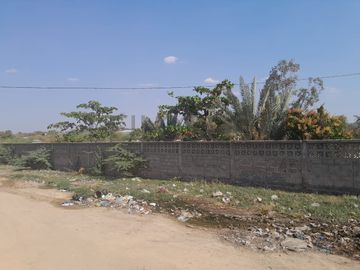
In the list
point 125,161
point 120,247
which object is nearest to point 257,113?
point 125,161

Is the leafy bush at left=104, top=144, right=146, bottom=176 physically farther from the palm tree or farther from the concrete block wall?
the palm tree

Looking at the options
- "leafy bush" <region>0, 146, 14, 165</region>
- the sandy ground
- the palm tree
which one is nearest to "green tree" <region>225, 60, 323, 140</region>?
the palm tree

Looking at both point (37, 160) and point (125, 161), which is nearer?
point (125, 161)

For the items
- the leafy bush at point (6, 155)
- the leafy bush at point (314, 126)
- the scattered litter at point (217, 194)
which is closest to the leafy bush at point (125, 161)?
the scattered litter at point (217, 194)

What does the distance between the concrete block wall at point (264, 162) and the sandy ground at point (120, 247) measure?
154 inches

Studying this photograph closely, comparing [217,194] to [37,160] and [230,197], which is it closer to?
[230,197]

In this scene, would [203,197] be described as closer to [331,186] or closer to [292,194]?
[292,194]

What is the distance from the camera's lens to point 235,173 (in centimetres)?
1326

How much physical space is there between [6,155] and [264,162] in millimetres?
20998

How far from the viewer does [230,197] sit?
37.3 feet

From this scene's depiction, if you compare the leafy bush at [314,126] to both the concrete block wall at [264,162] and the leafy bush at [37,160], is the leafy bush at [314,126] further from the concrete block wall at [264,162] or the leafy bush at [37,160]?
the leafy bush at [37,160]

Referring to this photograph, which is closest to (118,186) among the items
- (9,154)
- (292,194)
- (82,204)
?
(82,204)

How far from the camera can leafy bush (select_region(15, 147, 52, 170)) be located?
23.0m

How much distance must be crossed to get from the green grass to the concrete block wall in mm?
407
